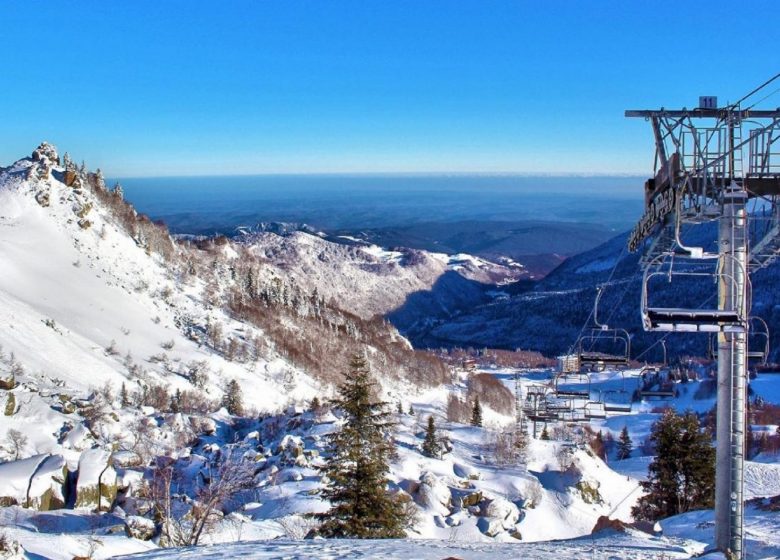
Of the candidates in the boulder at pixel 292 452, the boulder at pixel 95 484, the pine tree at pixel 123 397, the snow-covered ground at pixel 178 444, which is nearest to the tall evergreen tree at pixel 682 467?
the snow-covered ground at pixel 178 444

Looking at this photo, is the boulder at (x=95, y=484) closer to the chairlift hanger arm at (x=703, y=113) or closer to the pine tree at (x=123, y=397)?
the pine tree at (x=123, y=397)

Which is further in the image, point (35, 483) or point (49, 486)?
point (49, 486)

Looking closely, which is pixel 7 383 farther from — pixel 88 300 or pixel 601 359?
pixel 601 359

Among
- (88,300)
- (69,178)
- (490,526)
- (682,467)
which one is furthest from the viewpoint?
(69,178)

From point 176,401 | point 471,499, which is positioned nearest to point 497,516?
point 471,499

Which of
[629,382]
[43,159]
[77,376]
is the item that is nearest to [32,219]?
[43,159]

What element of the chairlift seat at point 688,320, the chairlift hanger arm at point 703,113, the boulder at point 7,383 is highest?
the chairlift hanger arm at point 703,113
